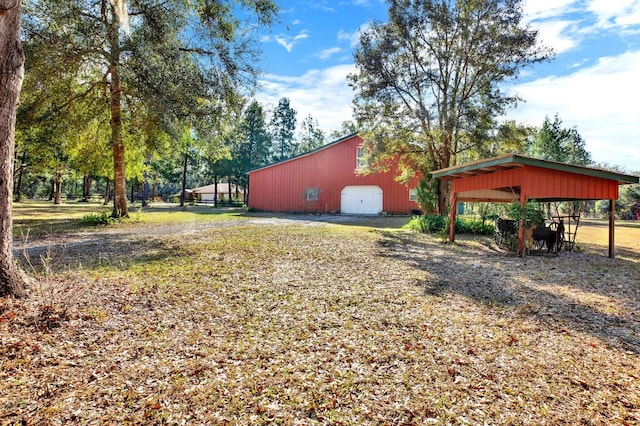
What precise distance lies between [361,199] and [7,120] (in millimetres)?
21547

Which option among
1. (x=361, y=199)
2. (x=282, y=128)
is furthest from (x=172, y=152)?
(x=282, y=128)

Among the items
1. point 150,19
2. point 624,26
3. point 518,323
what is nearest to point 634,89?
point 624,26

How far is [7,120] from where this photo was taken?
3.58 meters

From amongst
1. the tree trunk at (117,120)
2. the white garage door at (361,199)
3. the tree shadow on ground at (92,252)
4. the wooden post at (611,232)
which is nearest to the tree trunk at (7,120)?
the tree shadow on ground at (92,252)

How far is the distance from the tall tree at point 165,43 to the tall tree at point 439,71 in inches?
278

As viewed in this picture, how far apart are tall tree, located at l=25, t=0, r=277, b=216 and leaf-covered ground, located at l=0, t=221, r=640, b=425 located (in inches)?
236

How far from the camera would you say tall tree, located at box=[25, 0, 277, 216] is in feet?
29.8

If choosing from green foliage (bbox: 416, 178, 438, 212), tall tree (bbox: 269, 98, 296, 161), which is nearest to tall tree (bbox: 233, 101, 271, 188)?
tall tree (bbox: 269, 98, 296, 161)

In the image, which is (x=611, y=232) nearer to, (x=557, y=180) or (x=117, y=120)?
(x=557, y=180)

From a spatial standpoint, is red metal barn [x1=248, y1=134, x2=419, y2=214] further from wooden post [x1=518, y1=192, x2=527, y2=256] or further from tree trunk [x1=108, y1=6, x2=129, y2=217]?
wooden post [x1=518, y1=192, x2=527, y2=256]

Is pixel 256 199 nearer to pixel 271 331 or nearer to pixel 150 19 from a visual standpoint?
pixel 150 19

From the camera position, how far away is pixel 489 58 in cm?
1371

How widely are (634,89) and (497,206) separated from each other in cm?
1021

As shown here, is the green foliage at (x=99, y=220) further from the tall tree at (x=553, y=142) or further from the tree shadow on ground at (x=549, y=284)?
the tall tree at (x=553, y=142)
